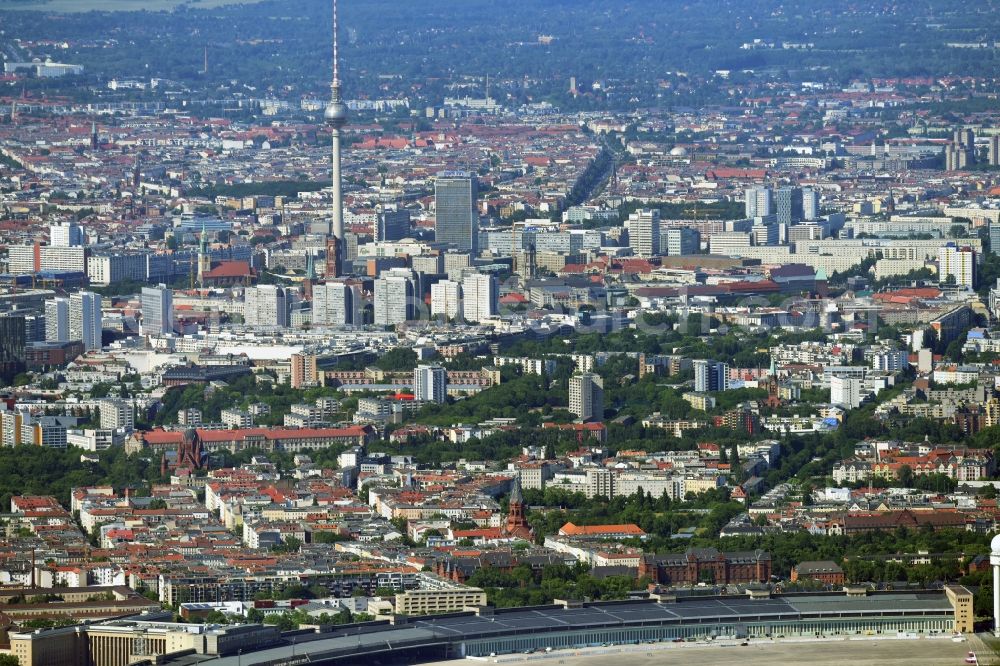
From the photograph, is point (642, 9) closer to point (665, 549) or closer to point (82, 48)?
point (82, 48)

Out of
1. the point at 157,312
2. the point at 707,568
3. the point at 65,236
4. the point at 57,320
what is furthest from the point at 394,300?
the point at 707,568

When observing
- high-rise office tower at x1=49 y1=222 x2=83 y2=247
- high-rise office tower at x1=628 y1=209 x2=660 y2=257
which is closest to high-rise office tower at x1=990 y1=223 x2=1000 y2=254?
high-rise office tower at x1=628 y1=209 x2=660 y2=257

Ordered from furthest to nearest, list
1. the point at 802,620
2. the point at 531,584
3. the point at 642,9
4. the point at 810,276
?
1. the point at 642,9
2. the point at 810,276
3. the point at 531,584
4. the point at 802,620

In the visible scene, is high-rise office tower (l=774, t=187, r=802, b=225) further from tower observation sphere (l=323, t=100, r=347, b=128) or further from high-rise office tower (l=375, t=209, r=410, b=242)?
tower observation sphere (l=323, t=100, r=347, b=128)

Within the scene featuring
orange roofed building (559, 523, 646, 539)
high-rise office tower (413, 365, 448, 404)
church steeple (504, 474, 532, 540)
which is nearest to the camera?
orange roofed building (559, 523, 646, 539)

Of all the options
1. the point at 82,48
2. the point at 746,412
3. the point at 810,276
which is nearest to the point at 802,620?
the point at 746,412

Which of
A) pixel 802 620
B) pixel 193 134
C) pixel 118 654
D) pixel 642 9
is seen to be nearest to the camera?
pixel 118 654
